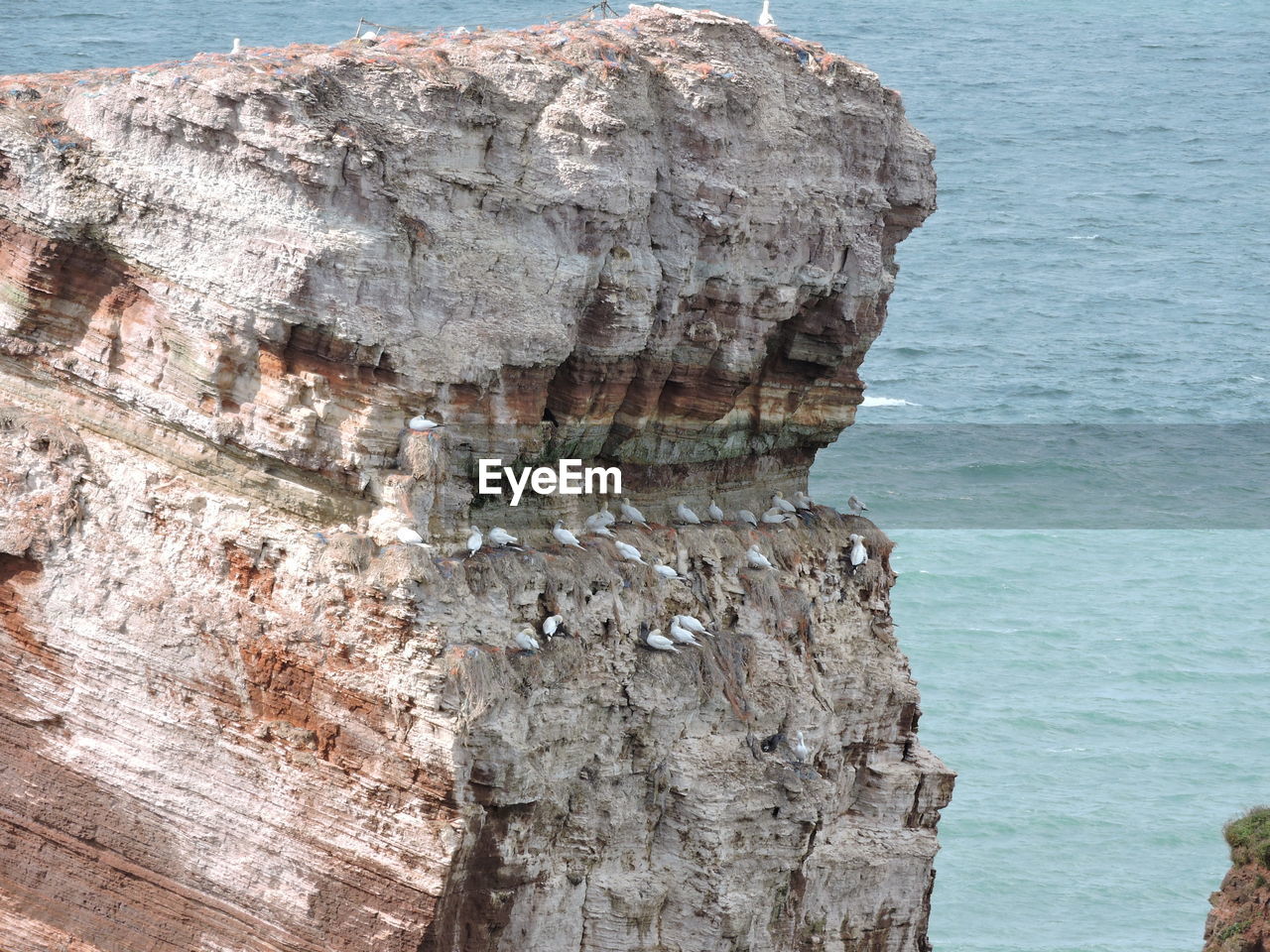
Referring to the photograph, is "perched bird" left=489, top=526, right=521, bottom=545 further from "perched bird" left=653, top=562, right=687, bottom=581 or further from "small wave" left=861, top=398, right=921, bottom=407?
"small wave" left=861, top=398, right=921, bottom=407

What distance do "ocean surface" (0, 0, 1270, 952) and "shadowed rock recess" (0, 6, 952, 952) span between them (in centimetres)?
1975

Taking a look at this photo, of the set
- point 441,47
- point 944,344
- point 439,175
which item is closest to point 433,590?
point 439,175

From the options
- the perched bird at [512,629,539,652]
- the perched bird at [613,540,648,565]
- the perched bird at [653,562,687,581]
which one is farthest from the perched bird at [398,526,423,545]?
the perched bird at [653,562,687,581]

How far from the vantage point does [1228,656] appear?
58.5m

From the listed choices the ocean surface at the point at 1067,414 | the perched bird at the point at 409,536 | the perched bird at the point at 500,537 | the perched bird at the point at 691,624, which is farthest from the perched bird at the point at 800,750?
the ocean surface at the point at 1067,414

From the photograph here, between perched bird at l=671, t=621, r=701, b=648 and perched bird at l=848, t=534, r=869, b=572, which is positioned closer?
perched bird at l=671, t=621, r=701, b=648

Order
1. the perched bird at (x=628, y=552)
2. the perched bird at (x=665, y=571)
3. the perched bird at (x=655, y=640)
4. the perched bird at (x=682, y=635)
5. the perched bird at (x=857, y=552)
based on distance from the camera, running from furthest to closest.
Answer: the perched bird at (x=857, y=552)
the perched bird at (x=665, y=571)
the perched bird at (x=628, y=552)
the perched bird at (x=682, y=635)
the perched bird at (x=655, y=640)

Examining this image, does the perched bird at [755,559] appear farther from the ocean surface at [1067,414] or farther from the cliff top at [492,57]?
the ocean surface at [1067,414]

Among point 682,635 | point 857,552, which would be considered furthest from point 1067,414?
point 682,635

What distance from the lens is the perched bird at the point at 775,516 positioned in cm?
3108

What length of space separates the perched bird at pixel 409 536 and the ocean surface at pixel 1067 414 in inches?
935

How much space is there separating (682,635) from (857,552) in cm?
581

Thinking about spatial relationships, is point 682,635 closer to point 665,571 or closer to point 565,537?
point 665,571

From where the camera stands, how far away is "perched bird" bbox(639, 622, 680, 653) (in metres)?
26.4
